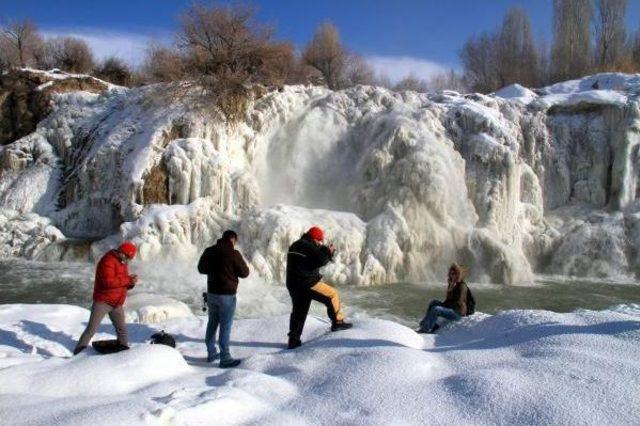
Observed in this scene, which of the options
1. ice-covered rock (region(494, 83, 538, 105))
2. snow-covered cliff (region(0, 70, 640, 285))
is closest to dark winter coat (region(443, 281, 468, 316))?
snow-covered cliff (region(0, 70, 640, 285))

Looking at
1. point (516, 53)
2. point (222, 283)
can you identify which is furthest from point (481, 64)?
point (222, 283)

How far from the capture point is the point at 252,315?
9.79 meters

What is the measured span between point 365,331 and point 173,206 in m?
9.08

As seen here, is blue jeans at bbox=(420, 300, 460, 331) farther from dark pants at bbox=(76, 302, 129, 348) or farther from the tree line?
the tree line

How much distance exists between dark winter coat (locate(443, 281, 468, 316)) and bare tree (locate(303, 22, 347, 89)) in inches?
1027

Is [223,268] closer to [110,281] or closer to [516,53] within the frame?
[110,281]

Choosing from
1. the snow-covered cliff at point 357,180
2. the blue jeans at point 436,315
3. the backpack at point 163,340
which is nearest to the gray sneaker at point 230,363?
the backpack at point 163,340

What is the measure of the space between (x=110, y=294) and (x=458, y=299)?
399cm

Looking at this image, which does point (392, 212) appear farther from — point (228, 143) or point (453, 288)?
point (453, 288)

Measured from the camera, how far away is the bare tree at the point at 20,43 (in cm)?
2997

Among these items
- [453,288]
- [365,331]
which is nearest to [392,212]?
[453,288]

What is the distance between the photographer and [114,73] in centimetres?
2709

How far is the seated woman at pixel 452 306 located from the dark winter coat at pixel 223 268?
238 cm

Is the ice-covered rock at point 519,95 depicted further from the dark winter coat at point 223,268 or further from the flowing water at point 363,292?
the dark winter coat at point 223,268
